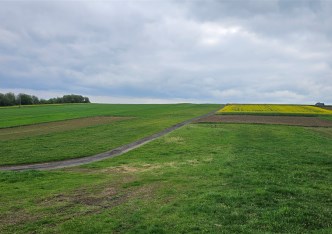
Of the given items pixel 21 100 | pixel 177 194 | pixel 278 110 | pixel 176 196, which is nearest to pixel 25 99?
pixel 21 100

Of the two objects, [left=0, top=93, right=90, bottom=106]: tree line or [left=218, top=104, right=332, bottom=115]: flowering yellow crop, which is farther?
[left=0, top=93, right=90, bottom=106]: tree line

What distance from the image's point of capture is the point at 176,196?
14.6m

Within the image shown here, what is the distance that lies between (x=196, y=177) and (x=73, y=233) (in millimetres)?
9425

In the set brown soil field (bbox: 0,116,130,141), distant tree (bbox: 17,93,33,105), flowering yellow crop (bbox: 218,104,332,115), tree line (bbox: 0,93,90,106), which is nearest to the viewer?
brown soil field (bbox: 0,116,130,141)

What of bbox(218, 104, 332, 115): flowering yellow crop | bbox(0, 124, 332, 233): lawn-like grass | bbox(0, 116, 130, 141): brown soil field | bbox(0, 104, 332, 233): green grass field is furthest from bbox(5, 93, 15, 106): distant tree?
bbox(0, 124, 332, 233): lawn-like grass

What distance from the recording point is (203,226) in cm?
1073

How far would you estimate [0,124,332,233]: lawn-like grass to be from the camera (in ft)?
36.2

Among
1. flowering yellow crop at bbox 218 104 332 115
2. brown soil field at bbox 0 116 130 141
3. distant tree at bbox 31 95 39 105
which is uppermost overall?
distant tree at bbox 31 95 39 105

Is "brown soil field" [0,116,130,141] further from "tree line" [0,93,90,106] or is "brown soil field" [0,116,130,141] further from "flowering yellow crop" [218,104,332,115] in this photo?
"tree line" [0,93,90,106]

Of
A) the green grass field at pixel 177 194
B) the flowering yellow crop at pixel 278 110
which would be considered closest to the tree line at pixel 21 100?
the flowering yellow crop at pixel 278 110

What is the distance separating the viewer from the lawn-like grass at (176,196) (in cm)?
1102

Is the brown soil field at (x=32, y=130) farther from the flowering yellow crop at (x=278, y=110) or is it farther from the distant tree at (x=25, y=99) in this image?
the distant tree at (x=25, y=99)

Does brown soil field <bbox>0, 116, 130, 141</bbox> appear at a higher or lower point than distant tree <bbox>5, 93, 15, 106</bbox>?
lower

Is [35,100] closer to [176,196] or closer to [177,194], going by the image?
[177,194]
